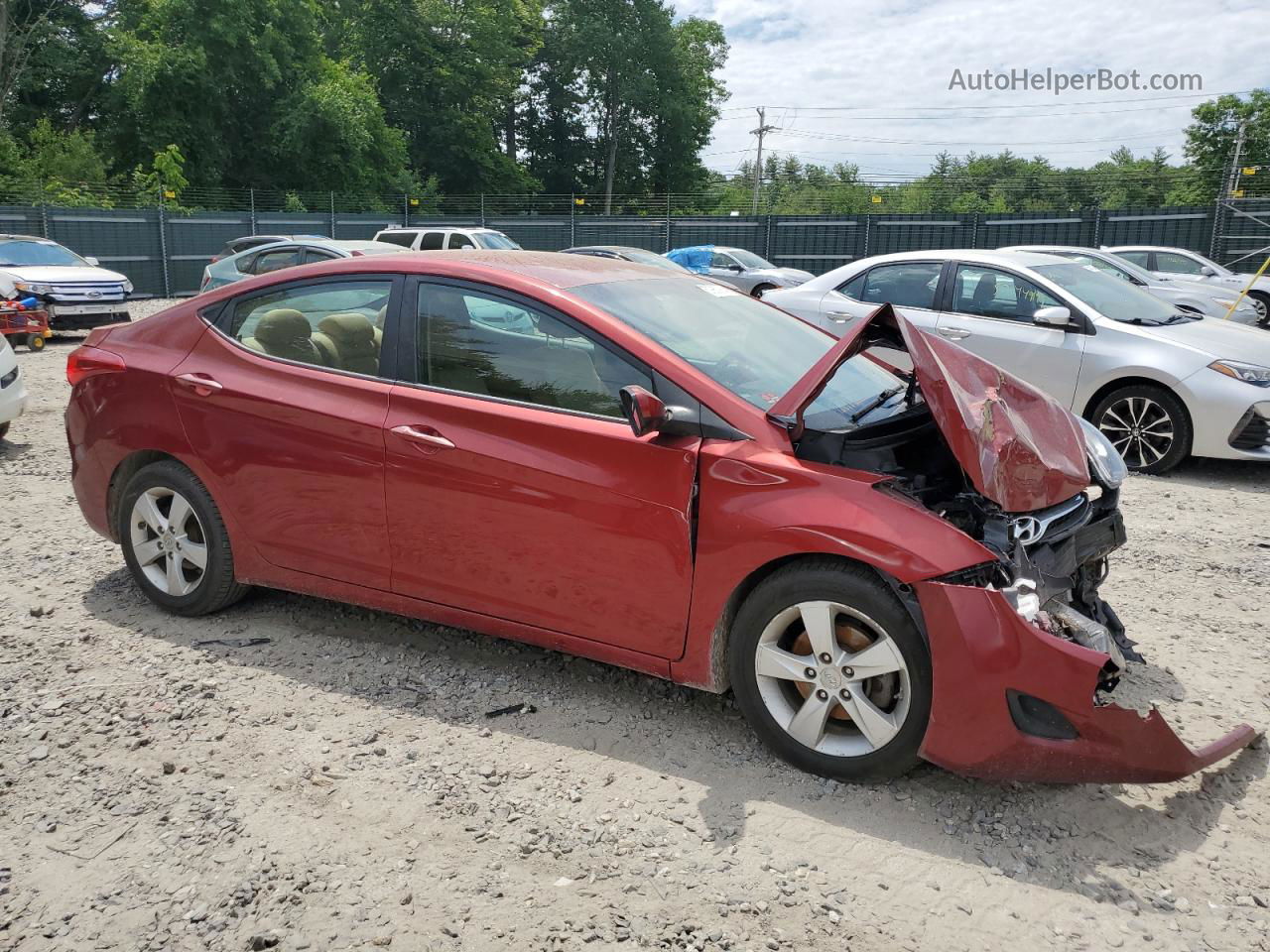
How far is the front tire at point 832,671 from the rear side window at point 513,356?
2.87ft

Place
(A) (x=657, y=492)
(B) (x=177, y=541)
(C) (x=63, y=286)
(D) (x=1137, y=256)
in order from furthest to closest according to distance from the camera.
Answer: (D) (x=1137, y=256) < (C) (x=63, y=286) < (B) (x=177, y=541) < (A) (x=657, y=492)

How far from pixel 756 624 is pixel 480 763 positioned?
1028 millimetres

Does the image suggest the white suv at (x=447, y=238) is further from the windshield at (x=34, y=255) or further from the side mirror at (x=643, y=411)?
the side mirror at (x=643, y=411)

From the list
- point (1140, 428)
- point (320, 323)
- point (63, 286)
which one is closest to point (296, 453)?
point (320, 323)

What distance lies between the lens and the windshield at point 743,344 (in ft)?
11.5

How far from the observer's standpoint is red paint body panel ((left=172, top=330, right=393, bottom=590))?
387 centimetres

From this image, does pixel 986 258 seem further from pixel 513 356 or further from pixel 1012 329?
pixel 513 356

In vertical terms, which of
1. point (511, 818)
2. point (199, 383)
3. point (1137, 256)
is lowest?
point (511, 818)

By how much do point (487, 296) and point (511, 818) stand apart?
1863 mm

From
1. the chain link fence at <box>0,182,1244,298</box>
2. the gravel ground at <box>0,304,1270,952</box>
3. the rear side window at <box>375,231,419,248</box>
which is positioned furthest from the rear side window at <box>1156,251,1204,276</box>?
the gravel ground at <box>0,304,1270,952</box>

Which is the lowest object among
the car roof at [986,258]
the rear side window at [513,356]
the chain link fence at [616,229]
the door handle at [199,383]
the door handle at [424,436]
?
the door handle at [424,436]

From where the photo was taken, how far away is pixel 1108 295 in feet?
26.5

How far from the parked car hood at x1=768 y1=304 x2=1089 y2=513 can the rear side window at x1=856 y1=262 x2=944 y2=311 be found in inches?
201

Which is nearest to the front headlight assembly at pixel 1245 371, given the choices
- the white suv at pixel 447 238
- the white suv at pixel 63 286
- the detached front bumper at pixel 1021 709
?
the detached front bumper at pixel 1021 709
